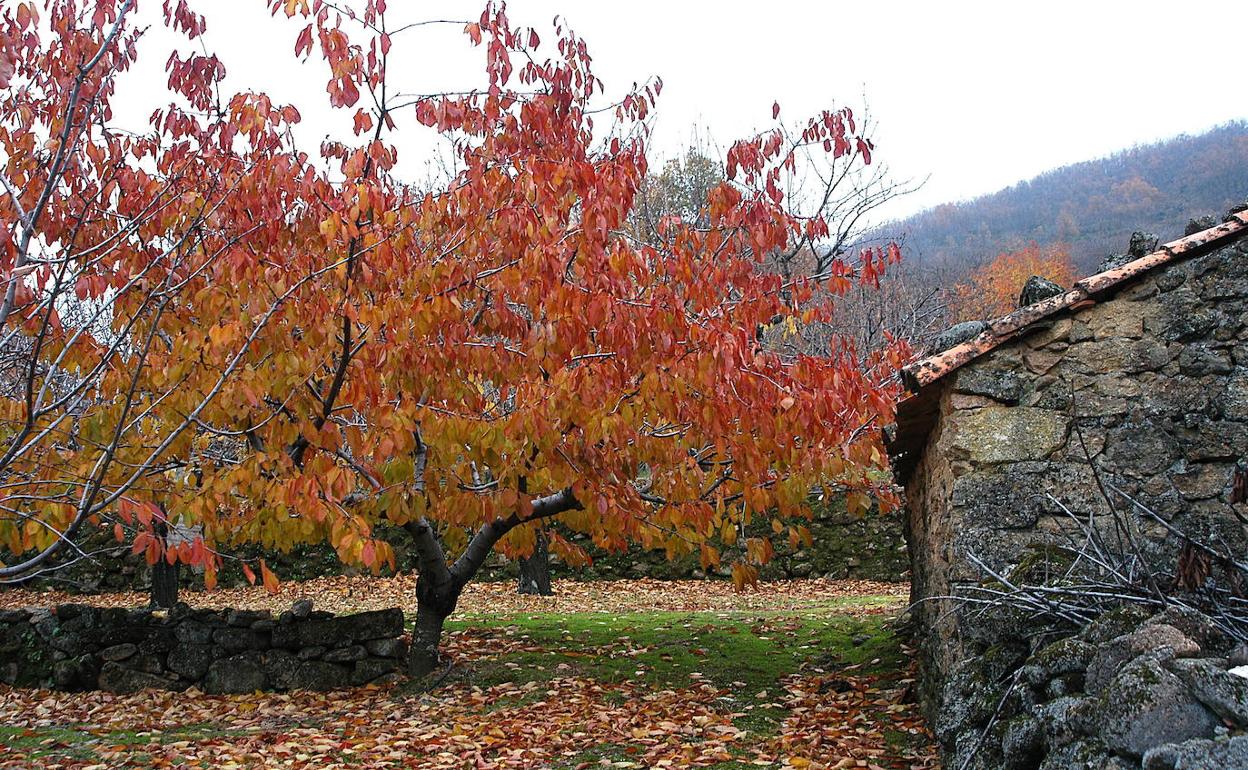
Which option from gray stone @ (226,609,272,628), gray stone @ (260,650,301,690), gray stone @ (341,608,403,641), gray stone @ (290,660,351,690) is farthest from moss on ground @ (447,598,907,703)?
gray stone @ (226,609,272,628)

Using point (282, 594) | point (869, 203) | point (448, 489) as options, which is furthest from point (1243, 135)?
point (448, 489)

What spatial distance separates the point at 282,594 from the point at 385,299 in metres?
11.7

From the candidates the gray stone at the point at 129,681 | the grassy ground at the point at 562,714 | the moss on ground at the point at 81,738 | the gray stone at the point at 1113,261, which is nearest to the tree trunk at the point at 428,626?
the grassy ground at the point at 562,714

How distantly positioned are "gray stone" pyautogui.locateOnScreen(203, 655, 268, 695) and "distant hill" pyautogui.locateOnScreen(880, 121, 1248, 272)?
36616 millimetres

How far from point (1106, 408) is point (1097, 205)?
50.7m

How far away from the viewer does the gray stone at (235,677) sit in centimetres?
825

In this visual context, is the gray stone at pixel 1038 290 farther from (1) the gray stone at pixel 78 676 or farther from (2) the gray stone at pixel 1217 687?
(1) the gray stone at pixel 78 676

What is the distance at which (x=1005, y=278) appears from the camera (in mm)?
36594

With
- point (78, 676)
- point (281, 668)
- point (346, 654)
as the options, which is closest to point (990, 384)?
point (346, 654)

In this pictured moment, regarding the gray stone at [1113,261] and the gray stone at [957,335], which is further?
the gray stone at [957,335]

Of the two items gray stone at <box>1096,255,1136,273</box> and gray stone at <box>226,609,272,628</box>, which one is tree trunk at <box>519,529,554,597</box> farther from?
gray stone at <box>1096,255,1136,273</box>

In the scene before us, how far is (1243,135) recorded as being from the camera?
52.1 meters

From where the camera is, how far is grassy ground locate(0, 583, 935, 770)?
231 inches

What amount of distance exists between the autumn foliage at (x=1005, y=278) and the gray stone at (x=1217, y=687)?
89.9 ft
